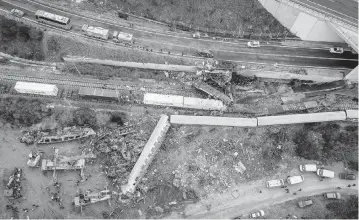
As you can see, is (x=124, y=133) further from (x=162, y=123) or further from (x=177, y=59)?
(x=177, y=59)

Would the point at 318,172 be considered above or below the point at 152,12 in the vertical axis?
below

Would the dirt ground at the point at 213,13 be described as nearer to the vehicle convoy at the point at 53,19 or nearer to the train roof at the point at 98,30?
the train roof at the point at 98,30

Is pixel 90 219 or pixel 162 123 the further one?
pixel 162 123

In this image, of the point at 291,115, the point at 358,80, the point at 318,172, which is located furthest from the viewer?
the point at 358,80

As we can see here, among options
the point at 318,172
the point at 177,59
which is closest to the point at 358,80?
the point at 318,172

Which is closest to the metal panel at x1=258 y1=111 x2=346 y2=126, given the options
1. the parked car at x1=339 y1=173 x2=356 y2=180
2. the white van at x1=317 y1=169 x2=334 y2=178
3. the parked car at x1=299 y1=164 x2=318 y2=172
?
the parked car at x1=299 y1=164 x2=318 y2=172

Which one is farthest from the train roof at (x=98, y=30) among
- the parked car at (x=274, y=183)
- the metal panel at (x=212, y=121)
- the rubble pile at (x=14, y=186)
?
the parked car at (x=274, y=183)

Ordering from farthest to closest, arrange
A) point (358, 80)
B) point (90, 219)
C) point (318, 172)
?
point (358, 80) → point (318, 172) → point (90, 219)

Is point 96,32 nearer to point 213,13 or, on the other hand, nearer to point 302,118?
point 213,13
